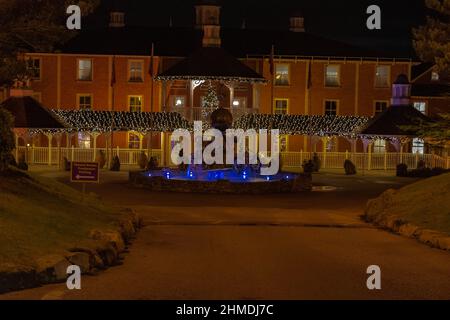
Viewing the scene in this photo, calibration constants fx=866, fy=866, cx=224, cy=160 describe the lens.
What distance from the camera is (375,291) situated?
1302 centimetres

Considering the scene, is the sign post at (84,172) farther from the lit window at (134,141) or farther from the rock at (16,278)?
the lit window at (134,141)

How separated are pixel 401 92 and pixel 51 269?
39.2m

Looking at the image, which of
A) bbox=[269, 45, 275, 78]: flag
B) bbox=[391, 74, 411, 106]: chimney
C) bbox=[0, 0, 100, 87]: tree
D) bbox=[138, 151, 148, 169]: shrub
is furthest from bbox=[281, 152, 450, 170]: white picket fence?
bbox=[0, 0, 100, 87]: tree

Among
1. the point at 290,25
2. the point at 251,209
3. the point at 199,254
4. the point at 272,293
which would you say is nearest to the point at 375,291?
the point at 272,293

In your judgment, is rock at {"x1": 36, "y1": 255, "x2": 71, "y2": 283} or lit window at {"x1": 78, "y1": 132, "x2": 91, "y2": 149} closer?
rock at {"x1": 36, "y1": 255, "x2": 71, "y2": 283}

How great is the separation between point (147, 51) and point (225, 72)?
27.9 ft

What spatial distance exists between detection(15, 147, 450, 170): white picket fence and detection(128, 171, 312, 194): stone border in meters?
14.5

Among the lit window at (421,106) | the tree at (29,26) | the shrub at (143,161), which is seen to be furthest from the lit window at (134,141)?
the tree at (29,26)

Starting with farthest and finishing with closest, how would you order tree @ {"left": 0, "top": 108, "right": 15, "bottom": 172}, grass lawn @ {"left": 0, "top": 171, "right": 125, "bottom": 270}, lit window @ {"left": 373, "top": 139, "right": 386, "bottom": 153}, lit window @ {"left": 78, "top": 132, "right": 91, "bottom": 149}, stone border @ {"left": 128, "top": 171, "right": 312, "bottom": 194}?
lit window @ {"left": 373, "top": 139, "right": 386, "bottom": 153}
lit window @ {"left": 78, "top": 132, "right": 91, "bottom": 149}
stone border @ {"left": 128, "top": 171, "right": 312, "bottom": 194}
tree @ {"left": 0, "top": 108, "right": 15, "bottom": 172}
grass lawn @ {"left": 0, "top": 171, "right": 125, "bottom": 270}

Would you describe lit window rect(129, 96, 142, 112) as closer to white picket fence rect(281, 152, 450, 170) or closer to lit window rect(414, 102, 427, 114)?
white picket fence rect(281, 152, 450, 170)

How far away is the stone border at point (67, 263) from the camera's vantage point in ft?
42.0

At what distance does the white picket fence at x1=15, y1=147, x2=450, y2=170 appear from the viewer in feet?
168

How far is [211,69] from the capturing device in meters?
50.3

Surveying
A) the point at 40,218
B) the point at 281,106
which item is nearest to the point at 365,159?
the point at 281,106
